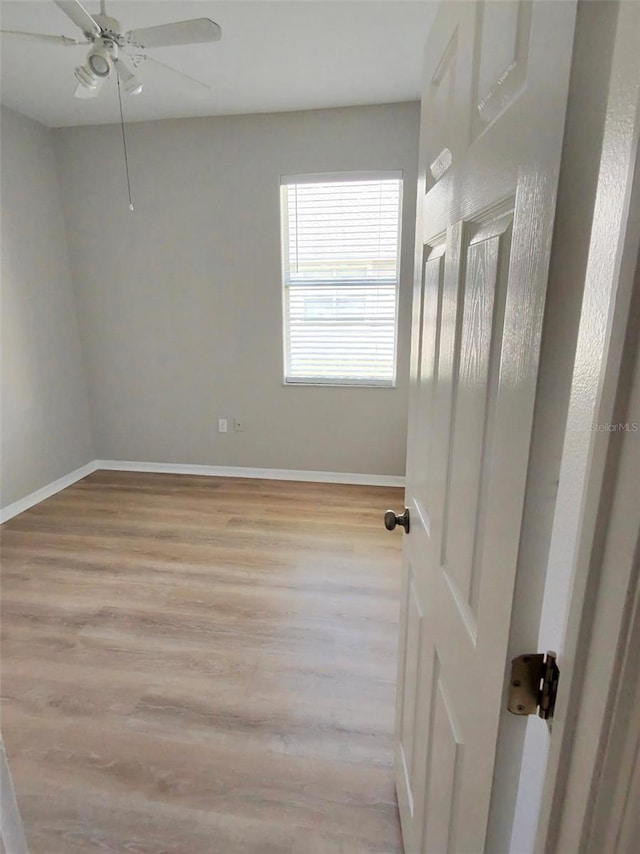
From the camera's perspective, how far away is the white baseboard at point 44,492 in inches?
128

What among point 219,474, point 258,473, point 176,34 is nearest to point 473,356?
point 176,34

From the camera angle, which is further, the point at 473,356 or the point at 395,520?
the point at 395,520

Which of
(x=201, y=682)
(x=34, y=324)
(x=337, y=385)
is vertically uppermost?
(x=34, y=324)

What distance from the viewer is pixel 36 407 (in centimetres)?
349

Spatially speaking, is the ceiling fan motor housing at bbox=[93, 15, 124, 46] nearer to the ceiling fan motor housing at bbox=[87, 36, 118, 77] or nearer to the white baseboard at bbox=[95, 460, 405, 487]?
the ceiling fan motor housing at bbox=[87, 36, 118, 77]

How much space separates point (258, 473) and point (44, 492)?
1.71 metres

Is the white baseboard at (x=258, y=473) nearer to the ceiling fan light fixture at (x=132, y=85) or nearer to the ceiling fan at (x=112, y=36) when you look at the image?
the ceiling fan light fixture at (x=132, y=85)

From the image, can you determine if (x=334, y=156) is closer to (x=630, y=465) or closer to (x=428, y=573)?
(x=428, y=573)

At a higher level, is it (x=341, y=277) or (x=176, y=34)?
(x=176, y=34)

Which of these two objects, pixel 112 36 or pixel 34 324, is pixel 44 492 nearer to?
pixel 34 324

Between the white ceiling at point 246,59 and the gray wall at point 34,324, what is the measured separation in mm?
363

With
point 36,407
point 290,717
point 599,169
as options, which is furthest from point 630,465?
point 36,407

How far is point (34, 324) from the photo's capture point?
3.44m

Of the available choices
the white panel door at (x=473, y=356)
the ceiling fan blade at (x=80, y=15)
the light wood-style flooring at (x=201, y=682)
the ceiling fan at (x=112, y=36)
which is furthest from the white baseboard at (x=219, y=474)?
the ceiling fan blade at (x=80, y=15)
